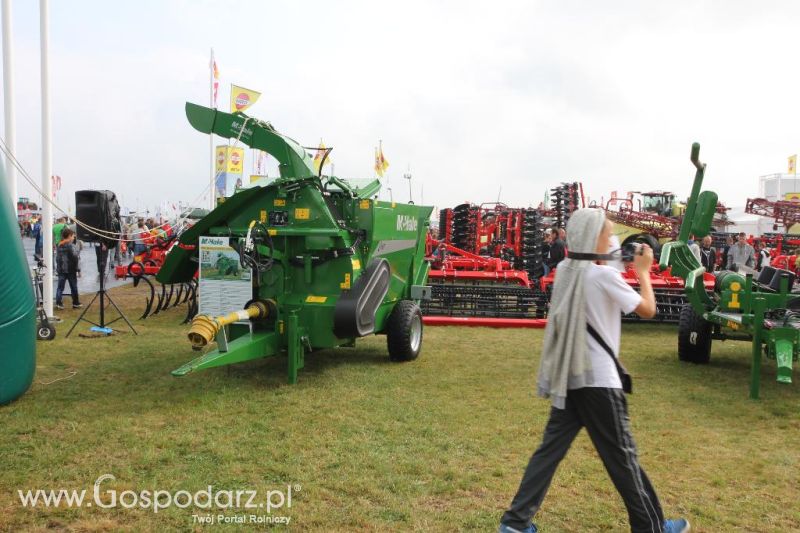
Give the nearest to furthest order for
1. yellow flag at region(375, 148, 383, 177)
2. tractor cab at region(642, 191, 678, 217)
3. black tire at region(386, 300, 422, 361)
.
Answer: black tire at region(386, 300, 422, 361) → tractor cab at region(642, 191, 678, 217) → yellow flag at region(375, 148, 383, 177)

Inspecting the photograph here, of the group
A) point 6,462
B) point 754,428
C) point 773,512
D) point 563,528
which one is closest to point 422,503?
point 563,528

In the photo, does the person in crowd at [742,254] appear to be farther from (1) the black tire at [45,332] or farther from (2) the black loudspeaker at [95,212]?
(1) the black tire at [45,332]

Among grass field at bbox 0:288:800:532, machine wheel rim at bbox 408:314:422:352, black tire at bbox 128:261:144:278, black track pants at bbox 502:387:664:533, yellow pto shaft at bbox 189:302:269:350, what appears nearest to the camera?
black track pants at bbox 502:387:664:533

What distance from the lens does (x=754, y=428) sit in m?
5.29

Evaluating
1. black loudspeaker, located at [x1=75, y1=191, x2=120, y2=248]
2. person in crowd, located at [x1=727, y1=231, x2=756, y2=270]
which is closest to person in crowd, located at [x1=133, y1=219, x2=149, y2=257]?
black loudspeaker, located at [x1=75, y1=191, x2=120, y2=248]

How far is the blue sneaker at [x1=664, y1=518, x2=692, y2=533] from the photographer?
3.18m

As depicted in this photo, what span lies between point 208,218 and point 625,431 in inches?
190

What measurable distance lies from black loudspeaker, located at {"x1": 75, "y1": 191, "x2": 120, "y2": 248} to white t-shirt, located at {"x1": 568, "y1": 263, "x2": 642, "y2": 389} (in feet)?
23.1

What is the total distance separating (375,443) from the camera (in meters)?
4.70

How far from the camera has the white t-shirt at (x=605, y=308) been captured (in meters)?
2.92

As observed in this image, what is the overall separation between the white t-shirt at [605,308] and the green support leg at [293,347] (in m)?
3.70

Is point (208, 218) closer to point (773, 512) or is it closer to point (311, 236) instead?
point (311, 236)

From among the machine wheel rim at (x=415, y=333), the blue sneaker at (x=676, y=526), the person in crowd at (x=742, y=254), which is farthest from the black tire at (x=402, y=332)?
the person in crowd at (x=742, y=254)

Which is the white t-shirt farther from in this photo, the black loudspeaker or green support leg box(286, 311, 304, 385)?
the black loudspeaker
